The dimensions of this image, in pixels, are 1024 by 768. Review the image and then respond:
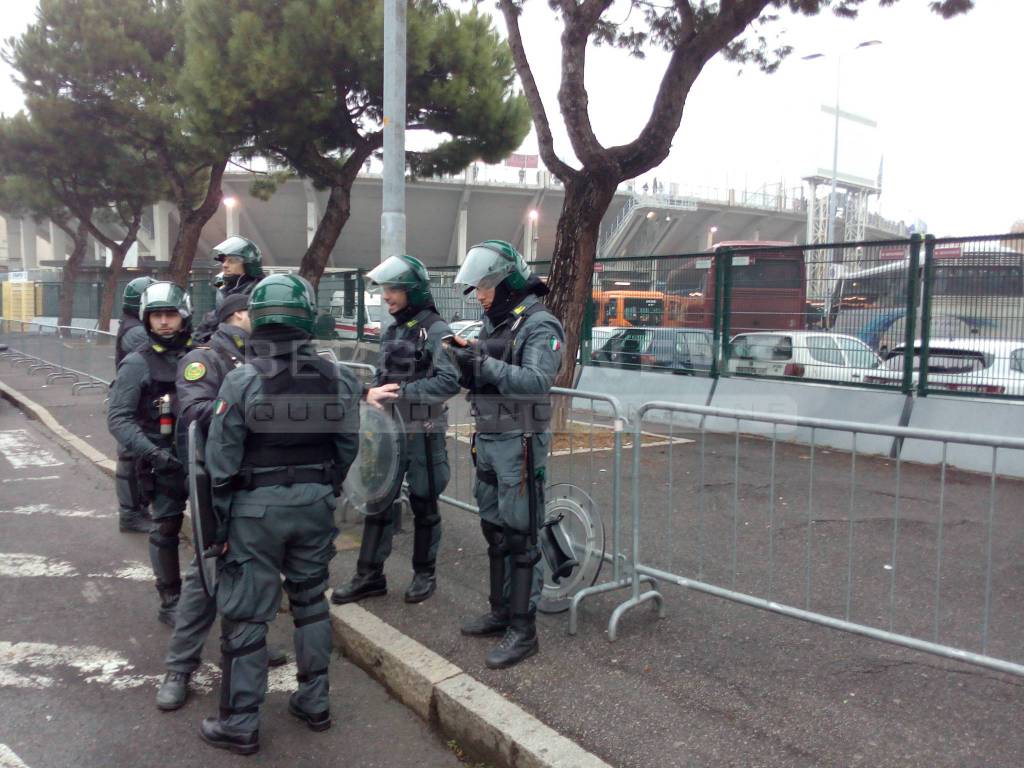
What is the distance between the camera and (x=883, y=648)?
12.3 ft

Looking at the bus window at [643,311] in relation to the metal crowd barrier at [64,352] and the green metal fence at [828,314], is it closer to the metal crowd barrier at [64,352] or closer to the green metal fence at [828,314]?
the green metal fence at [828,314]

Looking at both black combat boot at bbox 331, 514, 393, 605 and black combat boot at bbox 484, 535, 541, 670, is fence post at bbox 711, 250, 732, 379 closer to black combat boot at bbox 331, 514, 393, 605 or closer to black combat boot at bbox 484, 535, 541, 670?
black combat boot at bbox 331, 514, 393, 605

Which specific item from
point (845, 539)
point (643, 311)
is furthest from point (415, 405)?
point (643, 311)

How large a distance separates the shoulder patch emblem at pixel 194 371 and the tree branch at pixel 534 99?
6141 mm

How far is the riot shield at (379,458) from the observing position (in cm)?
409

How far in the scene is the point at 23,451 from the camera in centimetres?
914

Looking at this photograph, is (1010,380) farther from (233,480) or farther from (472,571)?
(233,480)

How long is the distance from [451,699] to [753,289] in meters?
7.14

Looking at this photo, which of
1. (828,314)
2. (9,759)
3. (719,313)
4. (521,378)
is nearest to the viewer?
(9,759)

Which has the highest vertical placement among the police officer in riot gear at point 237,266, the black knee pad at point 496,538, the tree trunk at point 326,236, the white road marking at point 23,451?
the tree trunk at point 326,236

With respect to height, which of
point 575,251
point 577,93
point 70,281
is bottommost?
point 575,251

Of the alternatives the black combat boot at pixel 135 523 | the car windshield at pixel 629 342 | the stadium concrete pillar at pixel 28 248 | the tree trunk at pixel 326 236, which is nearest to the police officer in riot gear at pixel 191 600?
the black combat boot at pixel 135 523

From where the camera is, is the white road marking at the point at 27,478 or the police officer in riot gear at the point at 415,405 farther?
the white road marking at the point at 27,478

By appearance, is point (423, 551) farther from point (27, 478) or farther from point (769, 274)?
point (769, 274)
